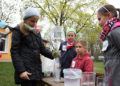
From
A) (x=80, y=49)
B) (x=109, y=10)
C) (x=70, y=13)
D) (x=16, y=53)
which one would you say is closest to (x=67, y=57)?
(x=80, y=49)

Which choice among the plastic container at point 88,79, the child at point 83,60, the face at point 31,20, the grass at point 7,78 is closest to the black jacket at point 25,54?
the face at point 31,20

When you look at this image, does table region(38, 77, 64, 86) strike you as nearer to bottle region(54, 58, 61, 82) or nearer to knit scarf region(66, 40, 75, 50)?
bottle region(54, 58, 61, 82)

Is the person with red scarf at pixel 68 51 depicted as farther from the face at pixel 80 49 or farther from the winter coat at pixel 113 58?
the winter coat at pixel 113 58

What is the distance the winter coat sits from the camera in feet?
4.13

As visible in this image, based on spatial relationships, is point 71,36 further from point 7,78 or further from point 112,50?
point 7,78

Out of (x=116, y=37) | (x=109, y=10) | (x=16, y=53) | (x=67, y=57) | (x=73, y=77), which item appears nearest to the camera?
(x=116, y=37)

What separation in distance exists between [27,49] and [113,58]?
103 cm

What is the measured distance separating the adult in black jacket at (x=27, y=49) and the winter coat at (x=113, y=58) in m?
0.90

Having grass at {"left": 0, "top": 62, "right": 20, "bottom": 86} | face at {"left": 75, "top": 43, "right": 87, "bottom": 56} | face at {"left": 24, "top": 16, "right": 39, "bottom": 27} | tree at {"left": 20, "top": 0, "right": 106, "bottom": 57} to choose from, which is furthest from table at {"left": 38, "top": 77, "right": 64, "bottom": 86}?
tree at {"left": 20, "top": 0, "right": 106, "bottom": 57}

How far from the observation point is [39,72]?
191 centimetres

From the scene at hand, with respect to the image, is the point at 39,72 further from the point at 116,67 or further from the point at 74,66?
the point at 116,67

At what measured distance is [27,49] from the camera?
1859mm

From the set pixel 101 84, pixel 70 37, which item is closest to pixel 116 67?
pixel 101 84

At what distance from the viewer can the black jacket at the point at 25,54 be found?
1759mm
